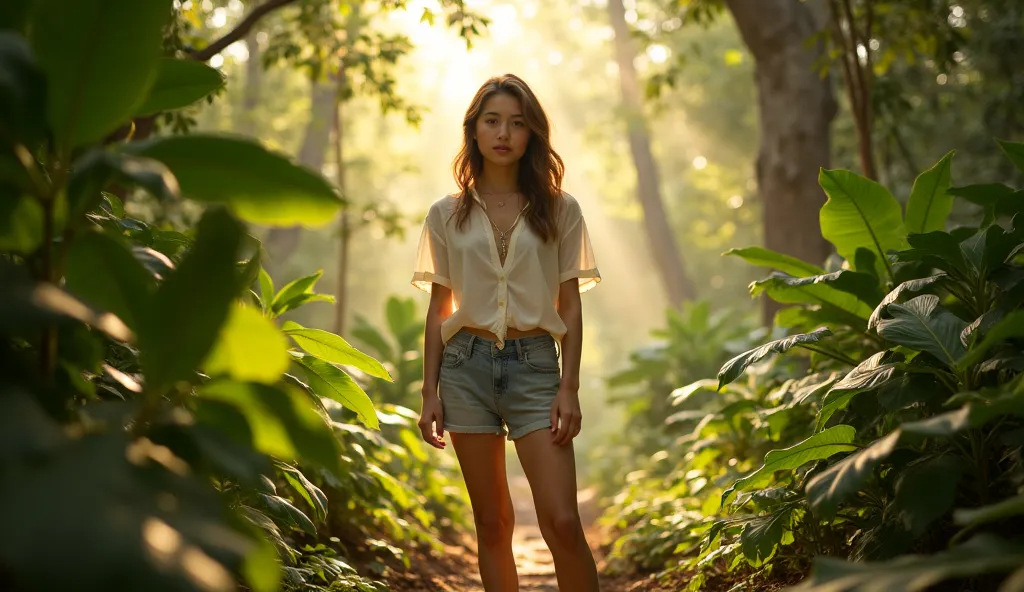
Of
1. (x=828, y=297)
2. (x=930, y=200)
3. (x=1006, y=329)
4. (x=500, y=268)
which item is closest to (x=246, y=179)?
(x=500, y=268)

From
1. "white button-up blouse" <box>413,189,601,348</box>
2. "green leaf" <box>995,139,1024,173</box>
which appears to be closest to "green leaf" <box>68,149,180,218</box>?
"white button-up blouse" <box>413,189,601,348</box>

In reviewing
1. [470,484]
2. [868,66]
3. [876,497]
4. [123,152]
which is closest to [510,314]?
[470,484]

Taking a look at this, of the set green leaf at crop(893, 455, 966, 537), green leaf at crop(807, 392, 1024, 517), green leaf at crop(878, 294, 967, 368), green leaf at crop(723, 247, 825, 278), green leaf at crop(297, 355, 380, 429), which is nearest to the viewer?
green leaf at crop(807, 392, 1024, 517)

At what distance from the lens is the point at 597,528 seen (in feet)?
25.3

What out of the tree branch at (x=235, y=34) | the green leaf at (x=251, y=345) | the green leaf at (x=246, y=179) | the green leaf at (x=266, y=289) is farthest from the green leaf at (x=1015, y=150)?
the tree branch at (x=235, y=34)

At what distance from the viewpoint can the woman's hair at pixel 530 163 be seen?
10.7ft

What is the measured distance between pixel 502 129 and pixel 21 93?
6.62 feet

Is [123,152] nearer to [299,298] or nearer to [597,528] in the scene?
[299,298]

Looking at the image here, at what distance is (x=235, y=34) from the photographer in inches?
190

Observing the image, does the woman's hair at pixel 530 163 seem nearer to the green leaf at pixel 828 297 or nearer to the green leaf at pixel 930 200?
the green leaf at pixel 828 297

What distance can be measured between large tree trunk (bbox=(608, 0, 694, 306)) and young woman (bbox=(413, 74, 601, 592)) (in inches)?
562

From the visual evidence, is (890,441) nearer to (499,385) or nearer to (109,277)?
(499,385)

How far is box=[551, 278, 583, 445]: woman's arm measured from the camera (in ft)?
10.1

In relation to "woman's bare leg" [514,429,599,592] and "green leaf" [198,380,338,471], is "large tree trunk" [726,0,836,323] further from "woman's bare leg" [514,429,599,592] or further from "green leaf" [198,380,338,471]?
"green leaf" [198,380,338,471]
